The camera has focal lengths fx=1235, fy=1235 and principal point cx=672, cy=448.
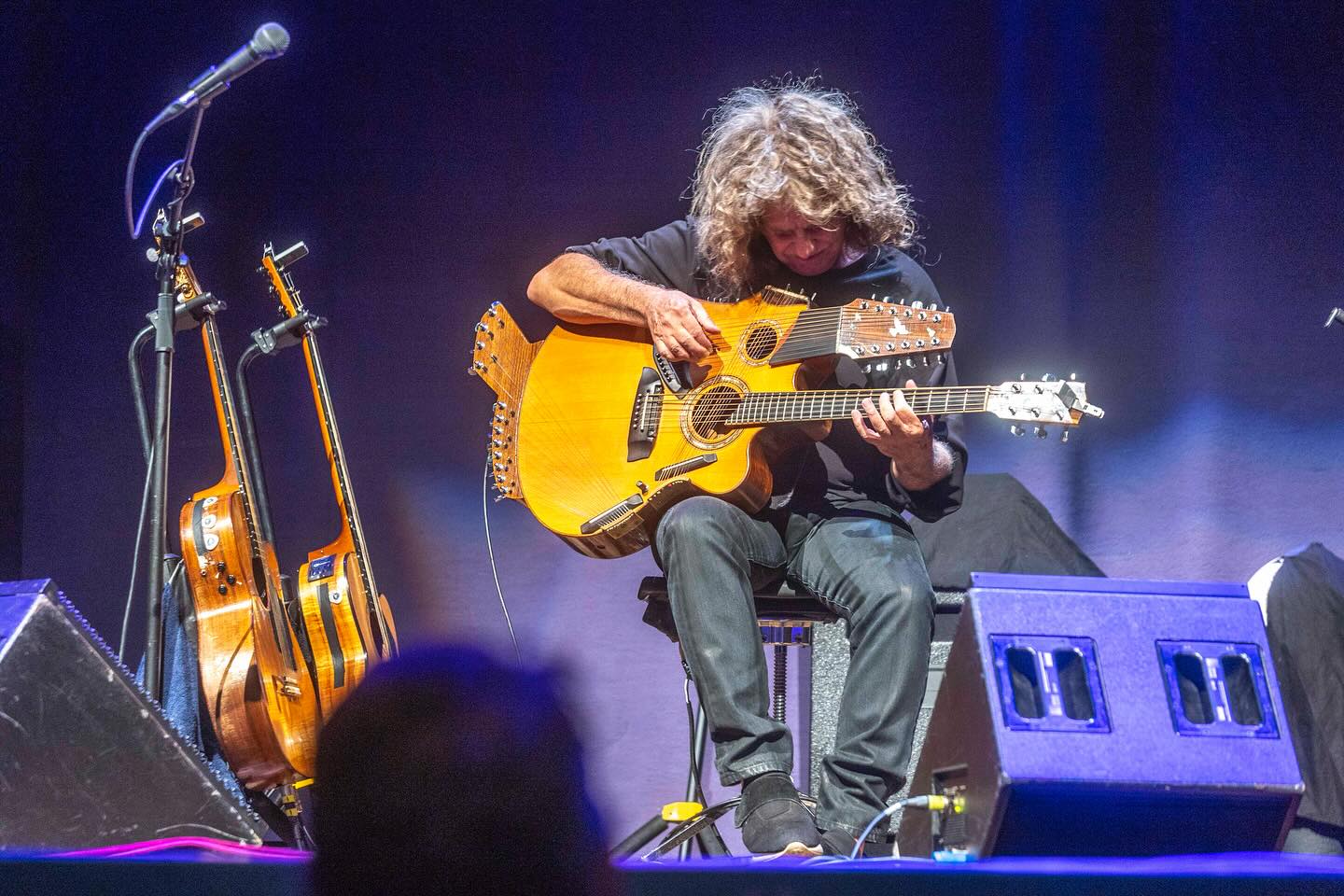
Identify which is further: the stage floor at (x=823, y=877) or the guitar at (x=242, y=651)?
the guitar at (x=242, y=651)

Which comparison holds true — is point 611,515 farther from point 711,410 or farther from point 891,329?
point 891,329

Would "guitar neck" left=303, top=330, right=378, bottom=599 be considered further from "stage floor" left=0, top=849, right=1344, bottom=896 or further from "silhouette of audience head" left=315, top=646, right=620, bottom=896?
"silhouette of audience head" left=315, top=646, right=620, bottom=896

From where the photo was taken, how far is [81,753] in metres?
1.62

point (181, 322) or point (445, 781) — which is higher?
point (181, 322)

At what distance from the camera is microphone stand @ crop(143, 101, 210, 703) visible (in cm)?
246

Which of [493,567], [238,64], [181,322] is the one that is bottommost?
[493,567]

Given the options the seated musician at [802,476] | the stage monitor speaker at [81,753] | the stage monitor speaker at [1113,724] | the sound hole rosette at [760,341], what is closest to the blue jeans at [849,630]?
the seated musician at [802,476]

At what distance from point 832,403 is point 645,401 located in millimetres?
454

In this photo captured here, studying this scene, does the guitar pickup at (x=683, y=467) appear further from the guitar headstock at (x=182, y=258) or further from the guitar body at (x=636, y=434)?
the guitar headstock at (x=182, y=258)

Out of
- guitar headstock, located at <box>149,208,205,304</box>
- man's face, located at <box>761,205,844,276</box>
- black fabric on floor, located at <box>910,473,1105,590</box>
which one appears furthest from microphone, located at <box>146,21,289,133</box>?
black fabric on floor, located at <box>910,473,1105,590</box>

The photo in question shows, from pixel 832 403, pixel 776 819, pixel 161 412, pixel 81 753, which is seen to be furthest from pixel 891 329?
pixel 81 753

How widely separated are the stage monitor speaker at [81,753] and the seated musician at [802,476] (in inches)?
34.0

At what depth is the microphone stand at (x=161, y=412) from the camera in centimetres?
246

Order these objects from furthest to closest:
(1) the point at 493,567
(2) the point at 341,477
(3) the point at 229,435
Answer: (1) the point at 493,567, (2) the point at 341,477, (3) the point at 229,435
